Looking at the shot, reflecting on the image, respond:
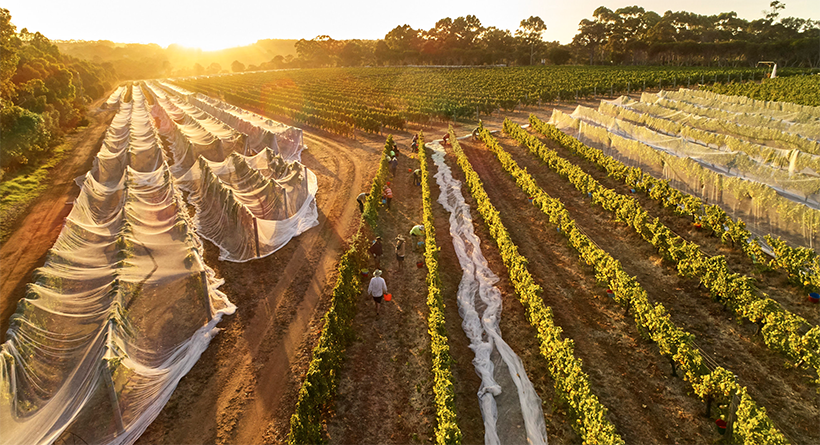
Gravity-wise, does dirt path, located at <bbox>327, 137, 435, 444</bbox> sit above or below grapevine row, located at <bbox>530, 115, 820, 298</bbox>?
below

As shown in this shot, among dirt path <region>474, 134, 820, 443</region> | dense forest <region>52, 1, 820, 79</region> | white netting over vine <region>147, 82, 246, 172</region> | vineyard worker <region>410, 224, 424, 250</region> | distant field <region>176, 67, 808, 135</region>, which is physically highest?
dense forest <region>52, 1, 820, 79</region>

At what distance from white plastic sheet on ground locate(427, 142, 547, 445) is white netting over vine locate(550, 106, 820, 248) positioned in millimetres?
12418

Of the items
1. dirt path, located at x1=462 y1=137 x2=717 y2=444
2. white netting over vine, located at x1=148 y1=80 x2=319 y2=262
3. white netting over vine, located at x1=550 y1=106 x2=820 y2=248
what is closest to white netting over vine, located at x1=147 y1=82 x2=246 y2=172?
white netting over vine, located at x1=148 y1=80 x2=319 y2=262

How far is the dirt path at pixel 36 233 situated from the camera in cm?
1585

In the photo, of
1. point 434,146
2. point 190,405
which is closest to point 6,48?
point 434,146

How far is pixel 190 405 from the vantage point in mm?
10367

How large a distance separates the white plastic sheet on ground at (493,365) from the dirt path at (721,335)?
5630mm

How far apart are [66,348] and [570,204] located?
21.7m

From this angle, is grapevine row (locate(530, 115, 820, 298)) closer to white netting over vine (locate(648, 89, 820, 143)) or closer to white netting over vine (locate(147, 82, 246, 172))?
white netting over vine (locate(648, 89, 820, 143))

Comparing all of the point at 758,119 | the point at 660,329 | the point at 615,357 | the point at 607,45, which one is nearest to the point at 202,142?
the point at 615,357

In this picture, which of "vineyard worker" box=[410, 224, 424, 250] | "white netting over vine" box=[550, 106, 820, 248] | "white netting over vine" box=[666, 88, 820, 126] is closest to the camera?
"white netting over vine" box=[550, 106, 820, 248]

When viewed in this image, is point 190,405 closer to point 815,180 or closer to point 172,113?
point 815,180

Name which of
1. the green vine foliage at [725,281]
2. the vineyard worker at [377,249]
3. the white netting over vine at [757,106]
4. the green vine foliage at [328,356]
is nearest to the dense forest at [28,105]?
the vineyard worker at [377,249]

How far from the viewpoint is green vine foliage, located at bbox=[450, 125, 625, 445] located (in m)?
8.20
